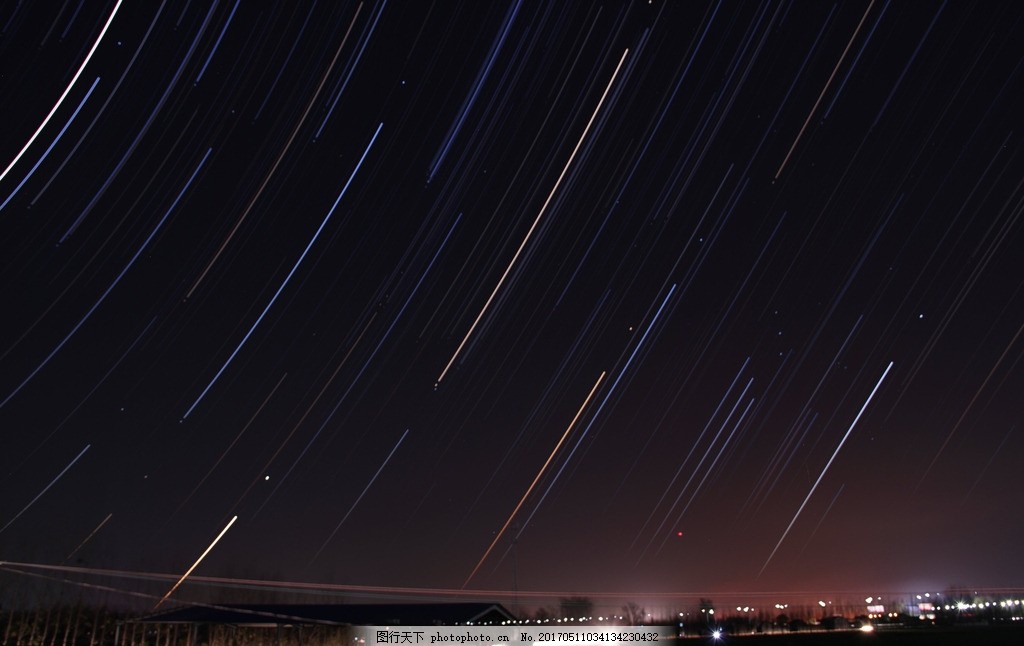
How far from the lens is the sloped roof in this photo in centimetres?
3522

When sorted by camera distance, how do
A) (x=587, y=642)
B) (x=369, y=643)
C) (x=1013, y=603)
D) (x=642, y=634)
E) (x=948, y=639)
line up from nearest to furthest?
(x=587, y=642)
(x=642, y=634)
(x=369, y=643)
(x=948, y=639)
(x=1013, y=603)

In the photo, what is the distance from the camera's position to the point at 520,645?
29.5 m

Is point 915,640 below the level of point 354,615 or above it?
above

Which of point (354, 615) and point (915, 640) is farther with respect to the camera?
point (915, 640)

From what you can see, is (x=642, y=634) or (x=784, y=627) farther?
(x=784, y=627)

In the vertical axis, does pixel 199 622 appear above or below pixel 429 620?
below

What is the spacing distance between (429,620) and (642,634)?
10.8m

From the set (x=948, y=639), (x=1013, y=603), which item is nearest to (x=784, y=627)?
(x=948, y=639)

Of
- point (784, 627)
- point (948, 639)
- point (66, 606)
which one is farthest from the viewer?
point (784, 627)

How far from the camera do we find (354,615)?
1534 inches

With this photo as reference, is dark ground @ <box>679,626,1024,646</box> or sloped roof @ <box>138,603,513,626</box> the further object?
dark ground @ <box>679,626,1024,646</box>

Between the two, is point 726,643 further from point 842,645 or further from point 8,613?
point 8,613

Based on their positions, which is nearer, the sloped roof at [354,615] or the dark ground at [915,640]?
the sloped roof at [354,615]

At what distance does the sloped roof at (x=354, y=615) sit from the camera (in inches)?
1387
